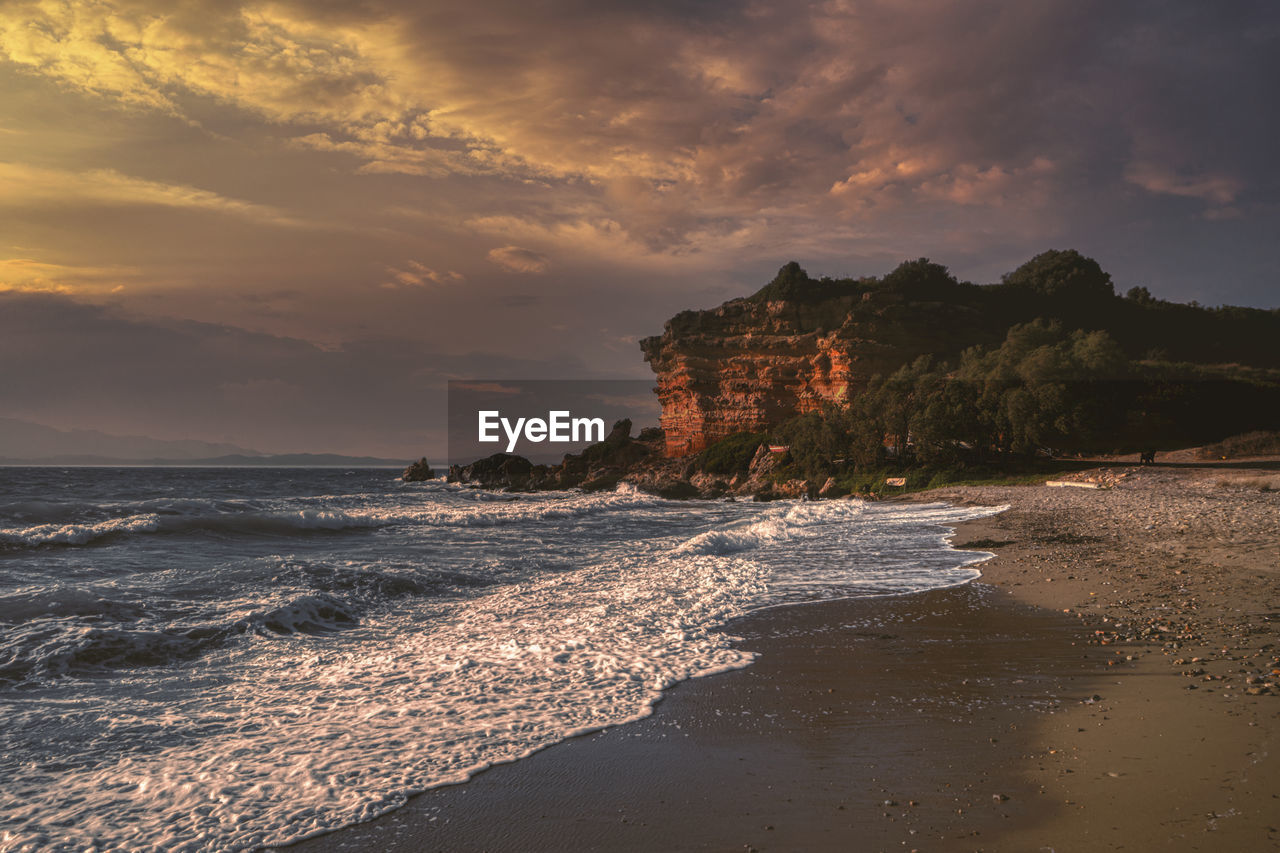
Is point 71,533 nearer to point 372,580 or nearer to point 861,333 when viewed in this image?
point 372,580

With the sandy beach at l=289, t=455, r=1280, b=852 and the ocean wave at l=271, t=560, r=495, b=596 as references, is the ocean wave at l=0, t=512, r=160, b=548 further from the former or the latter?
the sandy beach at l=289, t=455, r=1280, b=852

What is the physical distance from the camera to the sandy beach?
3934mm

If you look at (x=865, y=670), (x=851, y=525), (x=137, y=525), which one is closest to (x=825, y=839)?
(x=865, y=670)

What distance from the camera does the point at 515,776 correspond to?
494 centimetres

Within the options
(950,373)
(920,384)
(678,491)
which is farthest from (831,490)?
(950,373)

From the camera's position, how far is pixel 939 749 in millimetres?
5062

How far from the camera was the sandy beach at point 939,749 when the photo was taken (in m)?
3.93

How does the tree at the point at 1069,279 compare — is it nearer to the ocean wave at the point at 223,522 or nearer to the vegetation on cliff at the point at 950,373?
the vegetation on cliff at the point at 950,373

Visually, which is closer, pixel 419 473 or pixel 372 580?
pixel 372 580

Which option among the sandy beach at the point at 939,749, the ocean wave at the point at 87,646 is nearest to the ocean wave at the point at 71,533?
the ocean wave at the point at 87,646

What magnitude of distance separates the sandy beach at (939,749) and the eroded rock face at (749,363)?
63.2 m

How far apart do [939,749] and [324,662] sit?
6756mm

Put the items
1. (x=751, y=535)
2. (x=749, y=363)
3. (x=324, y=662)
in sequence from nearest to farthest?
(x=324, y=662)
(x=751, y=535)
(x=749, y=363)

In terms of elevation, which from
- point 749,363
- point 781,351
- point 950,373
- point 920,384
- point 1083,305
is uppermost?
point 1083,305
